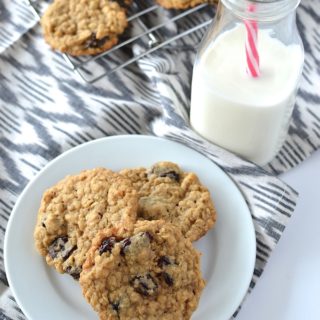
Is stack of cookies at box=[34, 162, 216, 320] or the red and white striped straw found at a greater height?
the red and white striped straw

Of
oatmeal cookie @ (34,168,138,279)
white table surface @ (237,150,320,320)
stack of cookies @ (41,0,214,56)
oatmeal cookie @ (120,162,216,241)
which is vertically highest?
stack of cookies @ (41,0,214,56)

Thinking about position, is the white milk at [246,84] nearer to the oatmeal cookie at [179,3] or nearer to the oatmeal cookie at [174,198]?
the oatmeal cookie at [174,198]

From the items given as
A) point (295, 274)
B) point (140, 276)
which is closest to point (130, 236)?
point (140, 276)

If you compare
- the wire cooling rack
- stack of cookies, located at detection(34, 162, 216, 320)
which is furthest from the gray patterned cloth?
stack of cookies, located at detection(34, 162, 216, 320)

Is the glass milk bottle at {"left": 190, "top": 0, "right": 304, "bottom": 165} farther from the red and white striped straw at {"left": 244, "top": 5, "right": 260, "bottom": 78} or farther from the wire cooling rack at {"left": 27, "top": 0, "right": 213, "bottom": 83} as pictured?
the wire cooling rack at {"left": 27, "top": 0, "right": 213, "bottom": 83}

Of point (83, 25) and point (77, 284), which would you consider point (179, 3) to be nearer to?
point (83, 25)

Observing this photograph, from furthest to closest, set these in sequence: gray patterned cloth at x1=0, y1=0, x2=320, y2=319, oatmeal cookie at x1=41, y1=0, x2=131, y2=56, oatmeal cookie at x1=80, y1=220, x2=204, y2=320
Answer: oatmeal cookie at x1=41, y1=0, x2=131, y2=56 → gray patterned cloth at x1=0, y1=0, x2=320, y2=319 → oatmeal cookie at x1=80, y1=220, x2=204, y2=320

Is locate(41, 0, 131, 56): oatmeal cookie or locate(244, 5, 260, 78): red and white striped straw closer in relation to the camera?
locate(244, 5, 260, 78): red and white striped straw
